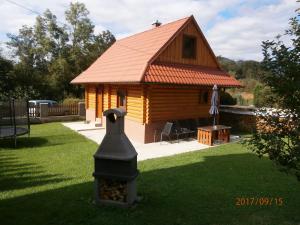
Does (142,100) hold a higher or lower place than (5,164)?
higher

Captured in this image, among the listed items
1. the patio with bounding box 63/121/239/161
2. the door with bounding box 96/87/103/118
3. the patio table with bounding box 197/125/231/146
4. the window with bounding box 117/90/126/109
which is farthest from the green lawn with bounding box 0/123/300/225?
the door with bounding box 96/87/103/118

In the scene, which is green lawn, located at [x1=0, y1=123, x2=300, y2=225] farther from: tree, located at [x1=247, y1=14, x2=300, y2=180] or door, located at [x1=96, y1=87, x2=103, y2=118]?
door, located at [x1=96, y1=87, x2=103, y2=118]

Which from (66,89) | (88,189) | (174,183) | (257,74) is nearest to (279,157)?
(257,74)

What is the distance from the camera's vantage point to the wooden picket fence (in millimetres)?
19672

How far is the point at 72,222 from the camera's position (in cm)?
519

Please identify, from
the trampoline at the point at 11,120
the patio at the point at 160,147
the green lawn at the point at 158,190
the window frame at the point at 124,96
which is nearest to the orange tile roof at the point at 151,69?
the window frame at the point at 124,96

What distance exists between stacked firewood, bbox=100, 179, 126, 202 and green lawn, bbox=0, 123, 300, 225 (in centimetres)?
29

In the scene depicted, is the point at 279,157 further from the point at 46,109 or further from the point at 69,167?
the point at 46,109

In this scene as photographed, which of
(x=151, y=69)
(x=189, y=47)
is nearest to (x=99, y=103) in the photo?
(x=151, y=69)

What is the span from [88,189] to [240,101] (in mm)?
25028

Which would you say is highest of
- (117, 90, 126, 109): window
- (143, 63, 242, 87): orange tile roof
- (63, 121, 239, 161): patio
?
(143, 63, 242, 87): orange tile roof

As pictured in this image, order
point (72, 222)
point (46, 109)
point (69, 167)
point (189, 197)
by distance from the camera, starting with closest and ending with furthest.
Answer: point (72, 222), point (189, 197), point (69, 167), point (46, 109)

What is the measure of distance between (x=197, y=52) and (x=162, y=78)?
400 centimetres

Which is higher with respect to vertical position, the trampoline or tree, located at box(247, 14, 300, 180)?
tree, located at box(247, 14, 300, 180)
